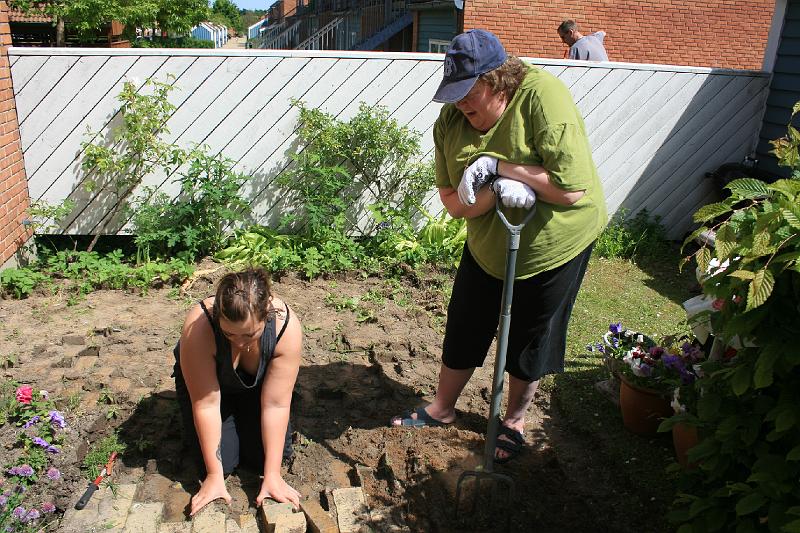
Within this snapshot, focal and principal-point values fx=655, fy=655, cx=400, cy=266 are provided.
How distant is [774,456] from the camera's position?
6.09 feet

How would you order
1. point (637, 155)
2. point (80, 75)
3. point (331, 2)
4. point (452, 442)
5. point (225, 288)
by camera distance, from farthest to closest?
point (331, 2) → point (637, 155) → point (80, 75) → point (452, 442) → point (225, 288)

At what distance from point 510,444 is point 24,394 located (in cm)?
227

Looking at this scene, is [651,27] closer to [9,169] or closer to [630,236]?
[630,236]

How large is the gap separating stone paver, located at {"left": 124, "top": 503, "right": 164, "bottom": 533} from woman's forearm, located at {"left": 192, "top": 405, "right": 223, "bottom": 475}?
238 millimetres

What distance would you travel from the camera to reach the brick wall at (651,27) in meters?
12.9

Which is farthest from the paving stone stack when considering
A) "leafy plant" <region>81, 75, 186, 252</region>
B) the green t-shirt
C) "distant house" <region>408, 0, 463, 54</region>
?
"distant house" <region>408, 0, 463, 54</region>

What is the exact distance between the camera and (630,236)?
6.00 meters

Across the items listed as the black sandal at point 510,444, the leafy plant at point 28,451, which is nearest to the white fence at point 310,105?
the leafy plant at point 28,451

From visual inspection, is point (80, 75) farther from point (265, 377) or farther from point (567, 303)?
point (567, 303)

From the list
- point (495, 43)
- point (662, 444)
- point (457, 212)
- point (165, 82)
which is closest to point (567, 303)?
point (457, 212)

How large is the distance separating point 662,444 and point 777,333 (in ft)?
5.02

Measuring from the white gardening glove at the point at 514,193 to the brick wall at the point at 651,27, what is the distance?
36.9ft

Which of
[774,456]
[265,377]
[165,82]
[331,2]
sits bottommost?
[265,377]

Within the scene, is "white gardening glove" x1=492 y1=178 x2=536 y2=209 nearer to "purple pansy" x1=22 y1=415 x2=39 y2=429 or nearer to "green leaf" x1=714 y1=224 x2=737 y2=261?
"green leaf" x1=714 y1=224 x2=737 y2=261
